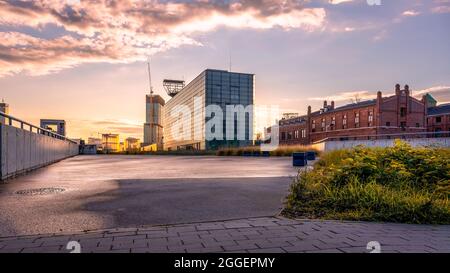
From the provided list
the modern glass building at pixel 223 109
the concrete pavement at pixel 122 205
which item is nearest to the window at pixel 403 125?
the modern glass building at pixel 223 109

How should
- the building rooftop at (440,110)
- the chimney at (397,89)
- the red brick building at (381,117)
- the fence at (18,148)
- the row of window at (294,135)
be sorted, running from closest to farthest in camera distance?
the fence at (18,148)
the red brick building at (381,117)
the chimney at (397,89)
the building rooftop at (440,110)
the row of window at (294,135)

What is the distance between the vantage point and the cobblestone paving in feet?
10.8

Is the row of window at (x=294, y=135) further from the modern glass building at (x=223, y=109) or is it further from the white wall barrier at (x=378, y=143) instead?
the white wall barrier at (x=378, y=143)

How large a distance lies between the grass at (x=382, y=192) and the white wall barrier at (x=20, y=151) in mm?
7859

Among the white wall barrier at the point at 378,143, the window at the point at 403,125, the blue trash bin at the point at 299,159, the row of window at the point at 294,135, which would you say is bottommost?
the blue trash bin at the point at 299,159

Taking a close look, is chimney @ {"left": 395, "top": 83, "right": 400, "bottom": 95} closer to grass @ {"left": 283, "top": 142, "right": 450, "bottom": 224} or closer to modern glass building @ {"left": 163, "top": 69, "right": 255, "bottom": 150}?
modern glass building @ {"left": 163, "top": 69, "right": 255, "bottom": 150}

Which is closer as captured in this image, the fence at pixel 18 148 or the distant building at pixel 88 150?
the fence at pixel 18 148

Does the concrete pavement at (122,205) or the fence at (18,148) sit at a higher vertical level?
the fence at (18,148)

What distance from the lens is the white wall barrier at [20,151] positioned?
29.5ft

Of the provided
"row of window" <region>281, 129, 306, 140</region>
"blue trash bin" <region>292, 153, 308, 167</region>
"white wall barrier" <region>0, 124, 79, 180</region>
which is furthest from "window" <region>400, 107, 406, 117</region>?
"white wall barrier" <region>0, 124, 79, 180</region>

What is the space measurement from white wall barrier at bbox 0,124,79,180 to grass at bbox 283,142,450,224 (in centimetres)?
786

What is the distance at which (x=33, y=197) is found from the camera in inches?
254

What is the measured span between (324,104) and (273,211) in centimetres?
9231

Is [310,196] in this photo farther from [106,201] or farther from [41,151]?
[41,151]
